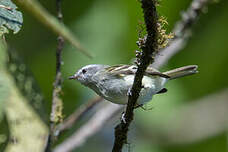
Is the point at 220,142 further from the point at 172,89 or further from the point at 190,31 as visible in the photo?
the point at 190,31

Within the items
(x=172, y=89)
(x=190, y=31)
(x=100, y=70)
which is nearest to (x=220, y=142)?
(x=172, y=89)

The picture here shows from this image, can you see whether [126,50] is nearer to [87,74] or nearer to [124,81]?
[87,74]

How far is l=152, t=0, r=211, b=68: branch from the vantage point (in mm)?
3768

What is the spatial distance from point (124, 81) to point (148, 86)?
188 millimetres

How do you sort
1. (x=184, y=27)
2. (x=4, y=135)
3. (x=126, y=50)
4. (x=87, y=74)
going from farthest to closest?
1. (x=126, y=50)
2. (x=184, y=27)
3. (x=87, y=74)
4. (x=4, y=135)

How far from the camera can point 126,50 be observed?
4.25 m

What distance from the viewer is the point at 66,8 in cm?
451

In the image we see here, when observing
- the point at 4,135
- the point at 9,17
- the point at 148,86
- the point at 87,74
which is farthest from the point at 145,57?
the point at 87,74

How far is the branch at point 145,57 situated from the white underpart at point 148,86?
682mm

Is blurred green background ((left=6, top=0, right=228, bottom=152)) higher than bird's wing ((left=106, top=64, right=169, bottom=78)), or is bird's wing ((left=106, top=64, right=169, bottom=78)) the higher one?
blurred green background ((left=6, top=0, right=228, bottom=152))

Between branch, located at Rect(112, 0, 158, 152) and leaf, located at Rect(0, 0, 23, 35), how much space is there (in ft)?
1.38

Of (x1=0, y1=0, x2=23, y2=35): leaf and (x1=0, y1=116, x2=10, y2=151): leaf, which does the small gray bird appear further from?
(x1=0, y1=0, x2=23, y2=35): leaf

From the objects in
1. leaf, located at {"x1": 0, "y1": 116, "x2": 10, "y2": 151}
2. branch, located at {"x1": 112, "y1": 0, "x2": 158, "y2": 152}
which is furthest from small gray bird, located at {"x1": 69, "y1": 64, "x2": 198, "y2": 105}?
leaf, located at {"x1": 0, "y1": 116, "x2": 10, "y2": 151}

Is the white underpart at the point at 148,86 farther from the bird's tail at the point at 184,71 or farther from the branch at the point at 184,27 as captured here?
the branch at the point at 184,27
